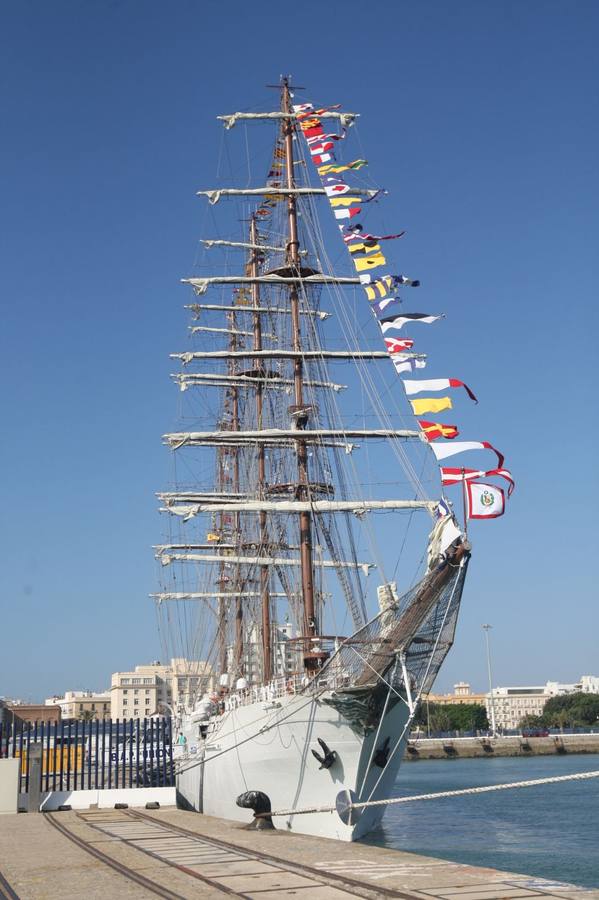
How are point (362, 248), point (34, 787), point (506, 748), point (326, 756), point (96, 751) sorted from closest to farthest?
point (326, 756) < point (34, 787) < point (362, 248) < point (96, 751) < point (506, 748)

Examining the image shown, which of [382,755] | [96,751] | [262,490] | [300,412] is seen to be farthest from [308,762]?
[262,490]

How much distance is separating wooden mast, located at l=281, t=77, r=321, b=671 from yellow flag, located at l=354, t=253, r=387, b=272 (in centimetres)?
757

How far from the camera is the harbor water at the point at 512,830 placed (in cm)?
3005

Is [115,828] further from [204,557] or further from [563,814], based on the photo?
[204,557]

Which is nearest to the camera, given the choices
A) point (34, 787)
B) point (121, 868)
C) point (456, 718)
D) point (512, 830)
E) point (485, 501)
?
point (121, 868)

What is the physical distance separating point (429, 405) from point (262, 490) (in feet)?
58.5

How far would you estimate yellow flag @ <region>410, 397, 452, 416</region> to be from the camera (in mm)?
26219

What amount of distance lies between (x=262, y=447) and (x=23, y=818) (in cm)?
2594

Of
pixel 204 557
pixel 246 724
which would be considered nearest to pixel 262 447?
pixel 204 557

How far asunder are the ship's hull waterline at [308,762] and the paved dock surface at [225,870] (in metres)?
4.59

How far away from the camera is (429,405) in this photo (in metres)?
26.3

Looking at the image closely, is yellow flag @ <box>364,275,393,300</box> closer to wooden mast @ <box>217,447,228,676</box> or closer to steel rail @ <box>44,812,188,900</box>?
steel rail @ <box>44,812,188,900</box>

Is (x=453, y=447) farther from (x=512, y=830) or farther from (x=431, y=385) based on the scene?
(x=512, y=830)

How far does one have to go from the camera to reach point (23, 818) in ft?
90.9
